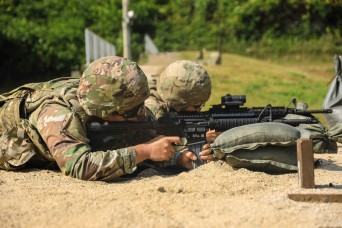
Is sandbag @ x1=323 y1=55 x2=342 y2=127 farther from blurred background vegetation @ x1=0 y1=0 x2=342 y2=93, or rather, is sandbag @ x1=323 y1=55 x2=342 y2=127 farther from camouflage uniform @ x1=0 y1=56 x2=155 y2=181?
blurred background vegetation @ x1=0 y1=0 x2=342 y2=93

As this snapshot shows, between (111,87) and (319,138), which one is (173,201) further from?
(319,138)

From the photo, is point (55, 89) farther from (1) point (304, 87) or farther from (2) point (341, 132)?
(1) point (304, 87)

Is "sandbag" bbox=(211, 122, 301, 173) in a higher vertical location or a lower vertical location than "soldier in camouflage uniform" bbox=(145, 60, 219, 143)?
lower

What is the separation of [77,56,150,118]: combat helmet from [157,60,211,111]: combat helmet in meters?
1.23

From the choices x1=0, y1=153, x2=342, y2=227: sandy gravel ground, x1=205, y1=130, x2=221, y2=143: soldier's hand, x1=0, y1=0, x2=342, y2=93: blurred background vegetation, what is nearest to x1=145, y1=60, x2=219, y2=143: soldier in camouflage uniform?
x1=205, y1=130, x2=221, y2=143: soldier's hand

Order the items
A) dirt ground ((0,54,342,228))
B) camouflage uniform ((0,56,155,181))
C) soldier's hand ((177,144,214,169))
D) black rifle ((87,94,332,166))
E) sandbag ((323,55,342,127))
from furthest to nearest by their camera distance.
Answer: sandbag ((323,55,342,127)) → soldier's hand ((177,144,214,169)) → black rifle ((87,94,332,166)) → camouflage uniform ((0,56,155,181)) → dirt ground ((0,54,342,228))

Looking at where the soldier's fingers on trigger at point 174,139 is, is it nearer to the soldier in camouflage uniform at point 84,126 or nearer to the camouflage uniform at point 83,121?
the soldier in camouflage uniform at point 84,126

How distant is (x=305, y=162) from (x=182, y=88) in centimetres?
207

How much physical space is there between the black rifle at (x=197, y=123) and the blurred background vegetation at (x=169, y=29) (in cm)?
1311

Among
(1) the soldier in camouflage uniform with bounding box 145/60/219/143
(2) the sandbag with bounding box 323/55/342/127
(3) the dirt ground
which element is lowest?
(3) the dirt ground

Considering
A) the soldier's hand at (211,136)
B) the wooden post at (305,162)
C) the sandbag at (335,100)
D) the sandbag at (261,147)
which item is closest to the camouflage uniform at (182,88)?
the soldier's hand at (211,136)

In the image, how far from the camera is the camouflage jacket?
15.1 feet

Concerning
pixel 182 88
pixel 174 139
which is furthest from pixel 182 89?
pixel 174 139

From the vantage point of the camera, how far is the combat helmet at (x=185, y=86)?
234 inches
